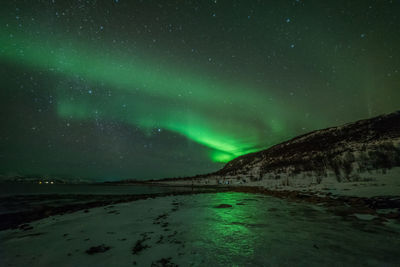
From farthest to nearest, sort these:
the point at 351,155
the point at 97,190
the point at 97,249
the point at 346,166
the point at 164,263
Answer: the point at 97,190, the point at 351,155, the point at 346,166, the point at 97,249, the point at 164,263

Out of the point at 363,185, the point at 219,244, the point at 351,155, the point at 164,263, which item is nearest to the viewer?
the point at 164,263

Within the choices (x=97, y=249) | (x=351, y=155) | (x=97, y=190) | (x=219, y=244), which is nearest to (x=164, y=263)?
(x=219, y=244)

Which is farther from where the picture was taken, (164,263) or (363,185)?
(363,185)

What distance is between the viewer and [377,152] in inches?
1275

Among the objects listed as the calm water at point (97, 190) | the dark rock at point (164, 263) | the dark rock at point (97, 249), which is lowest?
the calm water at point (97, 190)

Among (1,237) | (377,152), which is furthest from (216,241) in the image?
(377,152)

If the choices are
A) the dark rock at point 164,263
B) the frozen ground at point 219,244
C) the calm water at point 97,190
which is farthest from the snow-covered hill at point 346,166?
the calm water at point 97,190

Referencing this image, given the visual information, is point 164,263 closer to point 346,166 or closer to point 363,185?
point 363,185

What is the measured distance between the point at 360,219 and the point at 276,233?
4481 mm

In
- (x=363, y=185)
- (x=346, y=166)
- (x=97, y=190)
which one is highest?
(x=346, y=166)

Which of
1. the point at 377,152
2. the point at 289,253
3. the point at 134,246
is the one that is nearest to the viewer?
the point at 289,253

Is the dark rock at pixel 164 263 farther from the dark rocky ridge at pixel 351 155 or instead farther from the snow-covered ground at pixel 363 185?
the dark rocky ridge at pixel 351 155

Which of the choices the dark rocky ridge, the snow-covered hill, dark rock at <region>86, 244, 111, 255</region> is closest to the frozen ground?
dark rock at <region>86, 244, 111, 255</region>

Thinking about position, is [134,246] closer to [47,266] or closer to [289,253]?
[47,266]
